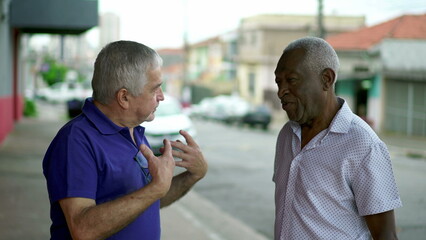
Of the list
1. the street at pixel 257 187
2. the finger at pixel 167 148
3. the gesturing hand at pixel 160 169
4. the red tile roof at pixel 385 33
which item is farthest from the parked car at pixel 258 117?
the gesturing hand at pixel 160 169

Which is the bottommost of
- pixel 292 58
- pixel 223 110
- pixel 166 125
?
pixel 223 110

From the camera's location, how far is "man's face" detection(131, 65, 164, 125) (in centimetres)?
247

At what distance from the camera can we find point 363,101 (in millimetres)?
29859

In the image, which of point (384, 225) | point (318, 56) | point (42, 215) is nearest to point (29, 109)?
point (42, 215)

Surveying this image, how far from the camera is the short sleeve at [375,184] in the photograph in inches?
94.9

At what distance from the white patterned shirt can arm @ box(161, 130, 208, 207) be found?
40cm

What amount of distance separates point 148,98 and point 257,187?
9.24m

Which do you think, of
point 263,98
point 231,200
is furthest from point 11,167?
point 263,98

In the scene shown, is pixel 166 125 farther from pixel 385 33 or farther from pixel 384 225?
pixel 385 33

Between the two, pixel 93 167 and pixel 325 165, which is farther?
pixel 325 165

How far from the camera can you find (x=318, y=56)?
2.61 metres

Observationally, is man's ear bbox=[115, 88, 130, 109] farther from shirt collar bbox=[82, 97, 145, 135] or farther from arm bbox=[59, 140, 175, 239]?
arm bbox=[59, 140, 175, 239]

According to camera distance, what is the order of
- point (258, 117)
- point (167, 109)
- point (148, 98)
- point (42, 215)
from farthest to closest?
point (258, 117), point (167, 109), point (42, 215), point (148, 98)

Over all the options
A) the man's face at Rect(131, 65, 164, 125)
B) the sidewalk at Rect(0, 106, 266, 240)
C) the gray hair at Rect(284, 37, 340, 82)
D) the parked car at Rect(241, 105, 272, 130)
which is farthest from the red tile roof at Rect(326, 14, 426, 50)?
the man's face at Rect(131, 65, 164, 125)
